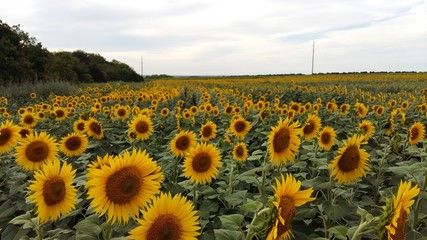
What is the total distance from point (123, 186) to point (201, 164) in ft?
3.77

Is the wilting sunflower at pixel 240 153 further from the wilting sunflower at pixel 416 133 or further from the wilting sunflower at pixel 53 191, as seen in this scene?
the wilting sunflower at pixel 416 133

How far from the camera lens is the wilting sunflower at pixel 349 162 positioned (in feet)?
8.18

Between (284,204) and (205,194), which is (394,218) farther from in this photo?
(205,194)

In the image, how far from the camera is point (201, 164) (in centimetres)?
287

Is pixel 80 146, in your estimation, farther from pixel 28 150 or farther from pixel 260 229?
pixel 260 229

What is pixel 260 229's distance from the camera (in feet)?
4.63

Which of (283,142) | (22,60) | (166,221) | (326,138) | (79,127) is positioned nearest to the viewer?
(166,221)

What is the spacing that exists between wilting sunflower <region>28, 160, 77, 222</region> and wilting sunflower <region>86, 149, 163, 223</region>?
1.18ft

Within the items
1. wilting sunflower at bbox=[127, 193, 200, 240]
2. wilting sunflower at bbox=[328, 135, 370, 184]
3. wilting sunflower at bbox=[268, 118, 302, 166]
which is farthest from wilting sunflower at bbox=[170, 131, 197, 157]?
wilting sunflower at bbox=[127, 193, 200, 240]

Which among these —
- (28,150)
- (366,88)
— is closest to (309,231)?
(28,150)

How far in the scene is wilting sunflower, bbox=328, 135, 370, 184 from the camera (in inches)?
98.1

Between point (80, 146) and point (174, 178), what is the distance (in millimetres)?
1085

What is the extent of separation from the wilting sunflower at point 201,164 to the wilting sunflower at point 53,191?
3.23ft

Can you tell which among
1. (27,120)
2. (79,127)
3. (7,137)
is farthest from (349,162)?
(27,120)
